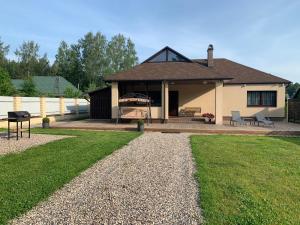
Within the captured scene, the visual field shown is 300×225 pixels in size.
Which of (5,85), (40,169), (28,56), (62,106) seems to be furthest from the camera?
(28,56)

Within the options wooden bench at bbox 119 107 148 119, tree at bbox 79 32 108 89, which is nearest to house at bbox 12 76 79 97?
tree at bbox 79 32 108 89

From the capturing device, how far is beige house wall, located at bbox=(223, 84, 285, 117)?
2133cm

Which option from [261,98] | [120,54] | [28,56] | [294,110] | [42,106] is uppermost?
[28,56]

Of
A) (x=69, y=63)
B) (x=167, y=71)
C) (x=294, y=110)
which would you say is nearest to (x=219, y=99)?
(x=167, y=71)

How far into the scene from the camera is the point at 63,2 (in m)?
14.4

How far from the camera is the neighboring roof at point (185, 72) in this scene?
18188 mm

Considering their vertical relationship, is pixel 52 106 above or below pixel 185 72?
below

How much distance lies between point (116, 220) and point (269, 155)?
242 inches

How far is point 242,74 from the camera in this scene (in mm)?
22797

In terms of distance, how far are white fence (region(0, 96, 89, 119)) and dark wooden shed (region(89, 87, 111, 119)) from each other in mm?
Result: 2689

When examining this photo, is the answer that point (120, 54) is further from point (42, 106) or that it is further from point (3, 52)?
point (42, 106)

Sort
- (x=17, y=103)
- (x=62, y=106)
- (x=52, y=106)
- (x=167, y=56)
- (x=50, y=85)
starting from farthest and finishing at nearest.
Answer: (x=50, y=85), (x=62, y=106), (x=52, y=106), (x=167, y=56), (x=17, y=103)

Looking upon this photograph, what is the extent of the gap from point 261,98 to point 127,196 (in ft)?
63.4

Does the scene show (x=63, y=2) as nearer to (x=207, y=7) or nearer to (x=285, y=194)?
(x=207, y=7)
